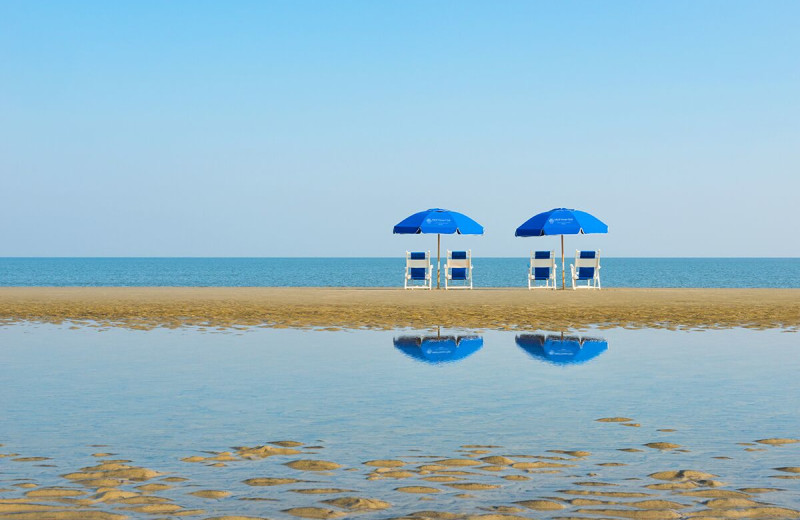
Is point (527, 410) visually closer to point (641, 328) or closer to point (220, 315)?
point (641, 328)

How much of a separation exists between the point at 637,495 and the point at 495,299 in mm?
15216

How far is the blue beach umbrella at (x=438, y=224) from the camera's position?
2288 centimetres

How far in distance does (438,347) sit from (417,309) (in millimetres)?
6104

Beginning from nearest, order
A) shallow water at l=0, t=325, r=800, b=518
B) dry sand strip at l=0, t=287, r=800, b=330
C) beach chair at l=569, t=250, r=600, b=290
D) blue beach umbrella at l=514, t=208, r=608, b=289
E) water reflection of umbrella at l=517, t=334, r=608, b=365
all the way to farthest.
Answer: shallow water at l=0, t=325, r=800, b=518 → water reflection of umbrella at l=517, t=334, r=608, b=365 → dry sand strip at l=0, t=287, r=800, b=330 → blue beach umbrella at l=514, t=208, r=608, b=289 → beach chair at l=569, t=250, r=600, b=290

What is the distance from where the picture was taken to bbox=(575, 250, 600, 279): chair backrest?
75.1 feet

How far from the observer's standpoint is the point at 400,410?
6016 mm

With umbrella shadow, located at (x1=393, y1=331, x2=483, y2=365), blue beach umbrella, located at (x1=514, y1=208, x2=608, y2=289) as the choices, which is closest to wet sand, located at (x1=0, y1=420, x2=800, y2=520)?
umbrella shadow, located at (x1=393, y1=331, x2=483, y2=365)

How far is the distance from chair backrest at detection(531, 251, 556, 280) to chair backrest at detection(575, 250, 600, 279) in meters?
0.69

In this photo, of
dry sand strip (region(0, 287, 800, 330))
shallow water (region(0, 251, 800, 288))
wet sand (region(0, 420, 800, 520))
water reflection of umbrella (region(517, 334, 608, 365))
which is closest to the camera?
wet sand (region(0, 420, 800, 520))

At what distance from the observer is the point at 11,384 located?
725 centimetres

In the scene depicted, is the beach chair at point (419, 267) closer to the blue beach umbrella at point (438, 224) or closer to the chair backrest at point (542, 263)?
the blue beach umbrella at point (438, 224)

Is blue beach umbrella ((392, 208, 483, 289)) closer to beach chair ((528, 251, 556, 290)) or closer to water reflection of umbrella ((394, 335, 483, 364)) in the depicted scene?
beach chair ((528, 251, 556, 290))

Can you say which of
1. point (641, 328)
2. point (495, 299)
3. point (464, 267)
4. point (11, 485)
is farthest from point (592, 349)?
point (464, 267)

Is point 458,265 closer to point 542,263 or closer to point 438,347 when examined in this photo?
point 542,263
